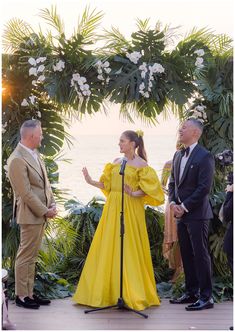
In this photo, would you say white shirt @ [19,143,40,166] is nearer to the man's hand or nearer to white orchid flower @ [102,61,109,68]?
white orchid flower @ [102,61,109,68]

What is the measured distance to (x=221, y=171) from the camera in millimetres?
6371

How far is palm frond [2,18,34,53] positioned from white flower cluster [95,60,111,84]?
0.65 meters

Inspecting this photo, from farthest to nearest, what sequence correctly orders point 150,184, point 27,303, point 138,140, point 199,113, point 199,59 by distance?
point 199,113
point 199,59
point 138,140
point 150,184
point 27,303

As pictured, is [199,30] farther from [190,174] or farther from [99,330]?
[99,330]

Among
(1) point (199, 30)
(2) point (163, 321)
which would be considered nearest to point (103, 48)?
(1) point (199, 30)

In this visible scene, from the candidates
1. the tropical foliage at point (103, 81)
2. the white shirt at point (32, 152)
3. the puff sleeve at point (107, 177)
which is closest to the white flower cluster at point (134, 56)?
the tropical foliage at point (103, 81)

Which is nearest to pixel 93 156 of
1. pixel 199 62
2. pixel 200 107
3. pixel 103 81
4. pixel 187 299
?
pixel 103 81

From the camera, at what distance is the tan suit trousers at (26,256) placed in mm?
5637

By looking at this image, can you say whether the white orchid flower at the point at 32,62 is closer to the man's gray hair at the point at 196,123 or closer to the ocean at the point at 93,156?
the ocean at the point at 93,156

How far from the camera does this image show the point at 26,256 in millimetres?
5672

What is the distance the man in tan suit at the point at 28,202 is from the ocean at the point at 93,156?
0.61 m

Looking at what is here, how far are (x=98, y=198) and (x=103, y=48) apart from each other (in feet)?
5.70

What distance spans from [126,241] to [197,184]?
74 centimetres

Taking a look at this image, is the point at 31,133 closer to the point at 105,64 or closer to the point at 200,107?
the point at 105,64
